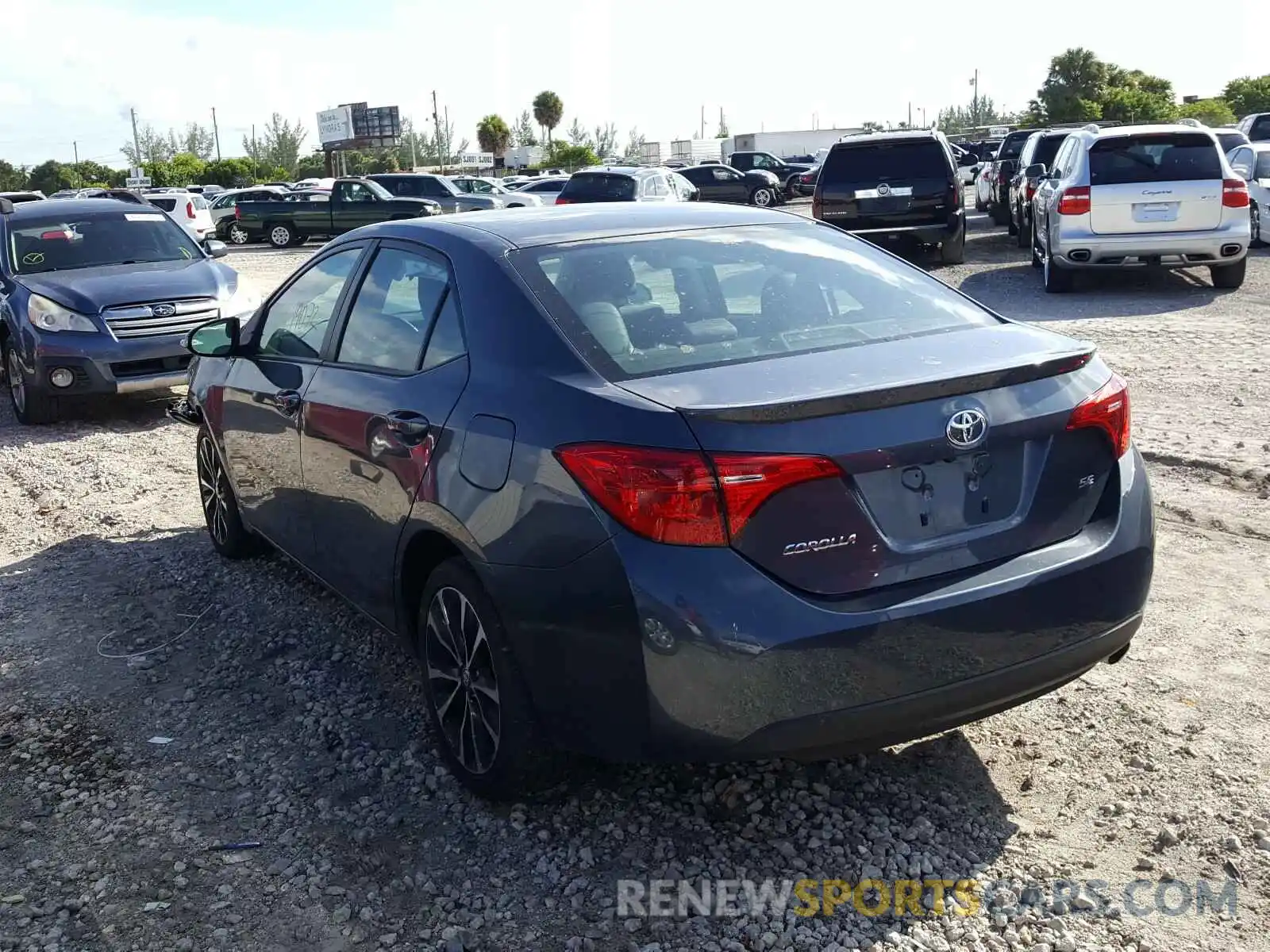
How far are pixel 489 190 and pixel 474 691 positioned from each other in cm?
3374

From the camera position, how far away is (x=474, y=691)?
3.67 metres

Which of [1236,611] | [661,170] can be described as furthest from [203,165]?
[1236,611]

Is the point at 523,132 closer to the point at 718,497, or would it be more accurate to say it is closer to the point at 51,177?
the point at 51,177

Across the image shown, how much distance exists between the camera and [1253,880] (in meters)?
3.15

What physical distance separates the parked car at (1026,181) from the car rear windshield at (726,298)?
47.3 feet

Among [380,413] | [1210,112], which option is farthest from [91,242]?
[1210,112]

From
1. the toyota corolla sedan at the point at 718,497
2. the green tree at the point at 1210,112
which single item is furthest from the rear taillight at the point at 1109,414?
the green tree at the point at 1210,112

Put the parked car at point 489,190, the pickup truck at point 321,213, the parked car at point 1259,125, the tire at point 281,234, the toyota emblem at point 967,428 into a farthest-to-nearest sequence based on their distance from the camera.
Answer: the tire at point 281,234, the parked car at point 489,190, the pickup truck at point 321,213, the parked car at point 1259,125, the toyota emblem at point 967,428

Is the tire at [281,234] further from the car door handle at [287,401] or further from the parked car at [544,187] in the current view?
the car door handle at [287,401]

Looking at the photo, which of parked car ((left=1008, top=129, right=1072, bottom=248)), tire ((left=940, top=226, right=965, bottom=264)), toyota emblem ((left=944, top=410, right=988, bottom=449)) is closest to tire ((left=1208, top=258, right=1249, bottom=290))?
tire ((left=940, top=226, right=965, bottom=264))

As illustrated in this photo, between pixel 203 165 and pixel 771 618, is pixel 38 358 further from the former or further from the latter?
pixel 203 165

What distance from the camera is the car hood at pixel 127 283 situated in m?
9.75

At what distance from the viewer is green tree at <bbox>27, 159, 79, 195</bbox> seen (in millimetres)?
77250

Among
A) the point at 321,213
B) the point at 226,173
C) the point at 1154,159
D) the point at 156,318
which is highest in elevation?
the point at 226,173
